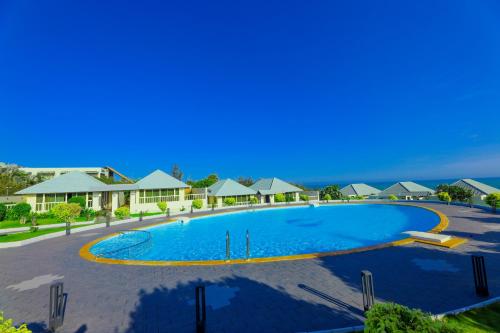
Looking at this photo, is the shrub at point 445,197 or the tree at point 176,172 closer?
the shrub at point 445,197

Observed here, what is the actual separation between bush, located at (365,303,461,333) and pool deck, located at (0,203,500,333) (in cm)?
175

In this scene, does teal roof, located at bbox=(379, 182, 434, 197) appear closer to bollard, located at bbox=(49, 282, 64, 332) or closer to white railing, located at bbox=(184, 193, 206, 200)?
white railing, located at bbox=(184, 193, 206, 200)

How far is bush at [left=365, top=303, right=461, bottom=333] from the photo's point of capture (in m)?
2.57

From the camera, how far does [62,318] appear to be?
469 cm

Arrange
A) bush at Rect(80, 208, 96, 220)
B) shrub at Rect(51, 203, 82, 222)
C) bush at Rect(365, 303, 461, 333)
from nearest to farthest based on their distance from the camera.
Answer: bush at Rect(365, 303, 461, 333) → shrub at Rect(51, 203, 82, 222) → bush at Rect(80, 208, 96, 220)

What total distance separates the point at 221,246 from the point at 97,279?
22.5 ft

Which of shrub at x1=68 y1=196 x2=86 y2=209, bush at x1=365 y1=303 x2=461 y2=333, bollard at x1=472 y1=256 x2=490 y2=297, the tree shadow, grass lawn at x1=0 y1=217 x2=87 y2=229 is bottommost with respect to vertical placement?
the tree shadow

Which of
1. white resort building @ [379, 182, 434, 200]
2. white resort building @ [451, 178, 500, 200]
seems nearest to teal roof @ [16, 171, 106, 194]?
white resort building @ [379, 182, 434, 200]

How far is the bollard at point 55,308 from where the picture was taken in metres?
4.35

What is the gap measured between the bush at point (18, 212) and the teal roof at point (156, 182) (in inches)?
332

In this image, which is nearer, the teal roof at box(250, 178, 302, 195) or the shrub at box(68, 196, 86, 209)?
the shrub at box(68, 196, 86, 209)

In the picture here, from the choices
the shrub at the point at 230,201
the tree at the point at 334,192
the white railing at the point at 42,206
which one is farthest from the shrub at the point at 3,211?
the tree at the point at 334,192

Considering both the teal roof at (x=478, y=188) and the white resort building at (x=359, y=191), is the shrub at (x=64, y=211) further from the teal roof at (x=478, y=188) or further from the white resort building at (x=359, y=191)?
the teal roof at (x=478, y=188)

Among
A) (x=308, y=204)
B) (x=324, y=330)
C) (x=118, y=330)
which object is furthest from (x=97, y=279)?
(x=308, y=204)
